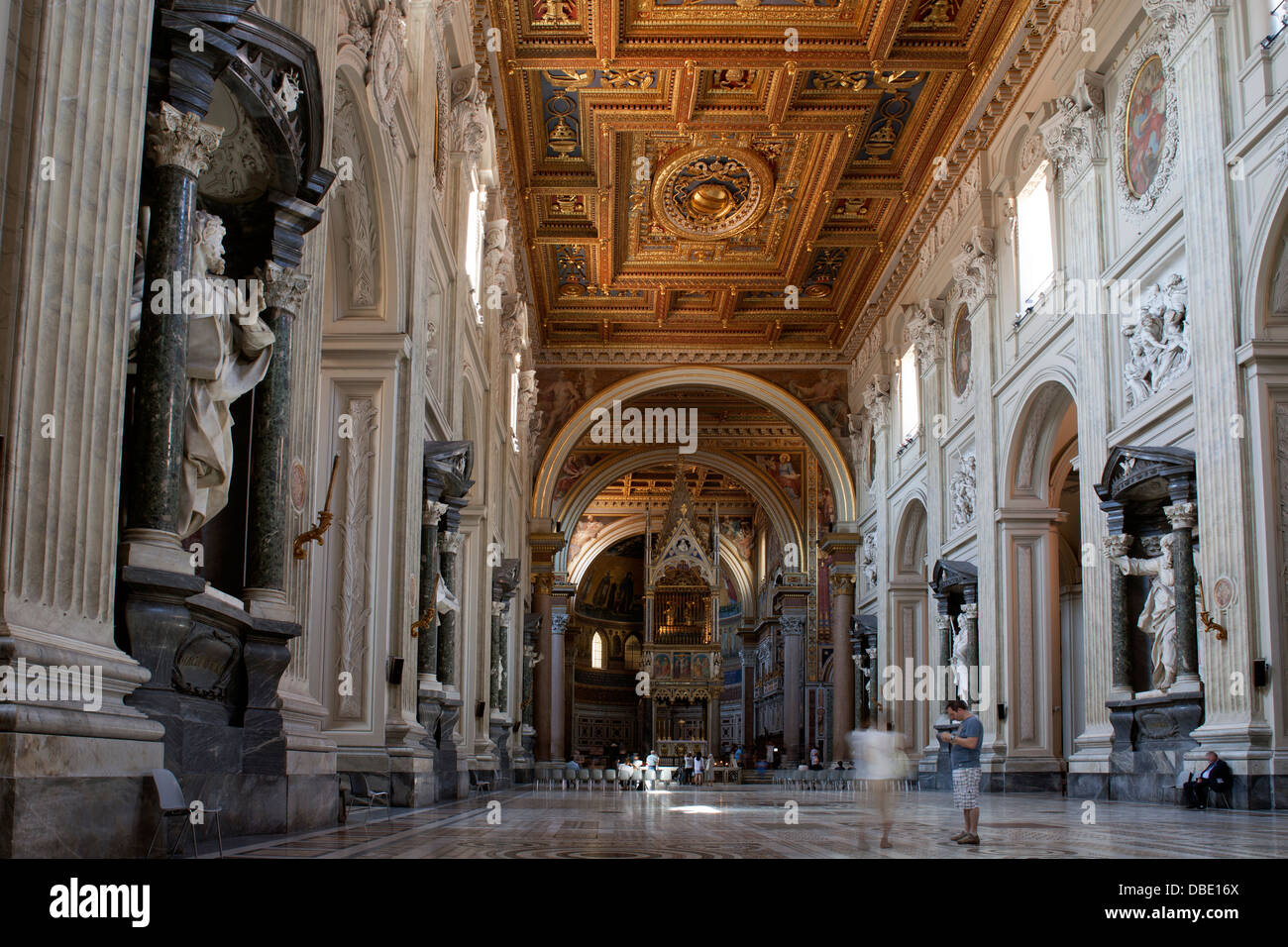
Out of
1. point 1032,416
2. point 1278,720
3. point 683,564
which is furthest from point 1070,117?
point 683,564

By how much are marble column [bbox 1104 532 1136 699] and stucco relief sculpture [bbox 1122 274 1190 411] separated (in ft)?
5.72

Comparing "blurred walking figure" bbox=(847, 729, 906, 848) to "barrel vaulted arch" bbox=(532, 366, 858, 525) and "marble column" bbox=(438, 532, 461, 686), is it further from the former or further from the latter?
"barrel vaulted arch" bbox=(532, 366, 858, 525)

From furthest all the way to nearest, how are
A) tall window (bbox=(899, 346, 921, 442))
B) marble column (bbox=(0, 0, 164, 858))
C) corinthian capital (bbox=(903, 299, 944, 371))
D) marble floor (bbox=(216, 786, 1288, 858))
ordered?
1. tall window (bbox=(899, 346, 921, 442))
2. corinthian capital (bbox=(903, 299, 944, 371))
3. marble floor (bbox=(216, 786, 1288, 858))
4. marble column (bbox=(0, 0, 164, 858))

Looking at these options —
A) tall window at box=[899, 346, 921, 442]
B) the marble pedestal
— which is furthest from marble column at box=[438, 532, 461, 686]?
tall window at box=[899, 346, 921, 442]

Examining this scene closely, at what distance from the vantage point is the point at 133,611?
19.0 feet

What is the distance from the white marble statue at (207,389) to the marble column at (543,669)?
84.2 ft

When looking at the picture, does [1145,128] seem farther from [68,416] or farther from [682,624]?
[682,624]

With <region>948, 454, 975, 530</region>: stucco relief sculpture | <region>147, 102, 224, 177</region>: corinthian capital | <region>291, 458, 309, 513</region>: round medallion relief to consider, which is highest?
<region>948, 454, 975, 530</region>: stucco relief sculpture

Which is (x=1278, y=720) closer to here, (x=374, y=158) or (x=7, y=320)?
(x=374, y=158)

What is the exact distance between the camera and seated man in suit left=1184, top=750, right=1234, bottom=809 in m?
11.6

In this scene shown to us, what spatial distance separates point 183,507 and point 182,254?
1.29m

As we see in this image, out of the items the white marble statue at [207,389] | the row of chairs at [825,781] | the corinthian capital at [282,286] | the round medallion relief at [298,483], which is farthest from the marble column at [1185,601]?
the row of chairs at [825,781]

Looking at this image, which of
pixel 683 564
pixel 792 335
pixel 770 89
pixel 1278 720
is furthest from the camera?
pixel 683 564

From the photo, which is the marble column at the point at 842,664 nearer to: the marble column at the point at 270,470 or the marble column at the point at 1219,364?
the marble column at the point at 1219,364
